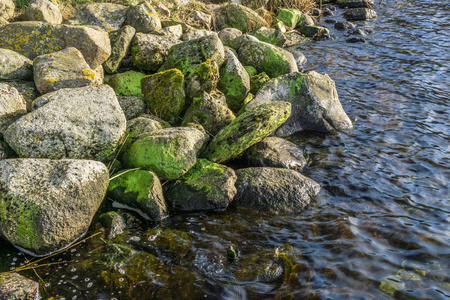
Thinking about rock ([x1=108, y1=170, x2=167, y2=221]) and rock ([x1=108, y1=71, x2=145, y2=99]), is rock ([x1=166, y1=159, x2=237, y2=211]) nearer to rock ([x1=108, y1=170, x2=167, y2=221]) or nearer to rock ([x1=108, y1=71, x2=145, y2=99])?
rock ([x1=108, y1=170, x2=167, y2=221])

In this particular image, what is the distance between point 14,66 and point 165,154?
11.8ft

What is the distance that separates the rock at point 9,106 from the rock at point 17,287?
270cm

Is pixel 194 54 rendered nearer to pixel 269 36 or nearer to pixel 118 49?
Answer: pixel 118 49

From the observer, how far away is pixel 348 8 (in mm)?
19531

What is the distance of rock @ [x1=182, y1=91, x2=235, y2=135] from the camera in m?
7.18

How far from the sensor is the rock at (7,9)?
29.6ft

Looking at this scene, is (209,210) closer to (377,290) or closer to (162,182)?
(162,182)

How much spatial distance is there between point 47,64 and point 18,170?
2.61 metres

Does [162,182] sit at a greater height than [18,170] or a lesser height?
lesser

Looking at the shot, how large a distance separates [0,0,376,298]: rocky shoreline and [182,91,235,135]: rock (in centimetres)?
2

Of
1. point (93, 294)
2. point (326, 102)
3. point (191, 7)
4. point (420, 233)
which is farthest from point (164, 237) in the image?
point (191, 7)

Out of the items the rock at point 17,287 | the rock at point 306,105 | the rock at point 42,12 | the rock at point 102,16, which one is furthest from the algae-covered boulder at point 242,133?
the rock at point 42,12

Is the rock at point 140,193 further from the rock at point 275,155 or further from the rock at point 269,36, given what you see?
the rock at point 269,36

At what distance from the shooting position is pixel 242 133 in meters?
6.39
